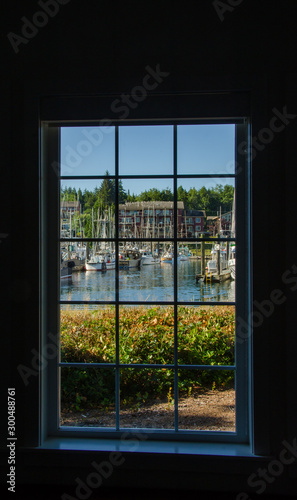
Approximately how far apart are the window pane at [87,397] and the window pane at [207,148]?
123cm

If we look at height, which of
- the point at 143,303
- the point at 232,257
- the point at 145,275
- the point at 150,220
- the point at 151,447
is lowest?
the point at 151,447

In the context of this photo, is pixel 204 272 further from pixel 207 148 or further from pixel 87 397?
pixel 87 397

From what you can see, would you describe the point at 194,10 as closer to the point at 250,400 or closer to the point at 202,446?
the point at 250,400

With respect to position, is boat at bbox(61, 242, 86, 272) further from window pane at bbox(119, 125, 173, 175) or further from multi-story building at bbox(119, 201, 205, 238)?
→ window pane at bbox(119, 125, 173, 175)

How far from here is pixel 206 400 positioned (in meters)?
1.79

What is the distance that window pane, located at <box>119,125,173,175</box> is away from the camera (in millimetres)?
1801

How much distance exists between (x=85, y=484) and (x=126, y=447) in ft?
0.86

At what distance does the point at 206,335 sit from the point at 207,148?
1.03 m

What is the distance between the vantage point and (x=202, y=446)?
1680 mm

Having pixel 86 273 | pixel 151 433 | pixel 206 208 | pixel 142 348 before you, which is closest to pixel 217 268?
pixel 206 208

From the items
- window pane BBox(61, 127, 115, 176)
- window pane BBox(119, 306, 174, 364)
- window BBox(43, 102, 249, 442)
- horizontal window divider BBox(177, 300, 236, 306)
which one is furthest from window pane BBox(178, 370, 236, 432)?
window pane BBox(61, 127, 115, 176)

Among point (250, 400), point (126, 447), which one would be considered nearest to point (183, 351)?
point (250, 400)

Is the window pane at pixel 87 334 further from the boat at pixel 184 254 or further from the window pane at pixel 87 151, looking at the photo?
the window pane at pixel 87 151

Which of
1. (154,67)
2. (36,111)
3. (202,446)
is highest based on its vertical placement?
(154,67)
